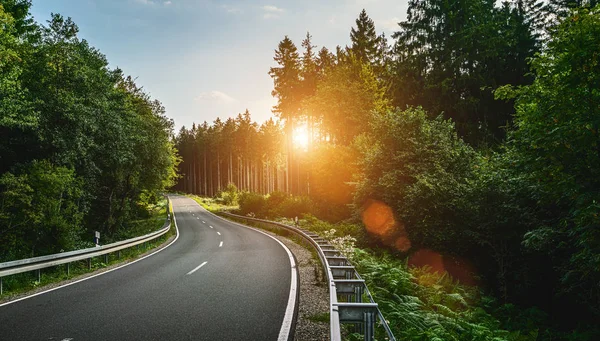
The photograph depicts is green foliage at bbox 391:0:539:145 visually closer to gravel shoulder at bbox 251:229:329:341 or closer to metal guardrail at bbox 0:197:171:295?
gravel shoulder at bbox 251:229:329:341

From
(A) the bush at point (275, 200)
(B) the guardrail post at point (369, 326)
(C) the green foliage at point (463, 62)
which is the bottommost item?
(A) the bush at point (275, 200)

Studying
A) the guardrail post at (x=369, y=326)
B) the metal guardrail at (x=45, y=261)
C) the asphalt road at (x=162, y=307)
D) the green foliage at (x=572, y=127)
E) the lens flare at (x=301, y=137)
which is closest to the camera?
the guardrail post at (x=369, y=326)

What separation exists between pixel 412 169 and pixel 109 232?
80.3 ft

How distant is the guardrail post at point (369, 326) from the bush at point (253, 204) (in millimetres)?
33508

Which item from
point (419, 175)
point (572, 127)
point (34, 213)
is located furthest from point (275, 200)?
point (572, 127)

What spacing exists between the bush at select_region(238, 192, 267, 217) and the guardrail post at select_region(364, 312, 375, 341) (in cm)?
3351

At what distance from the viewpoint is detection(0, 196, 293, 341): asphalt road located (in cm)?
523

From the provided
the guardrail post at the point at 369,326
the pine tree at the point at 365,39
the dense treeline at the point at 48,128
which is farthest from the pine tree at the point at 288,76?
the guardrail post at the point at 369,326

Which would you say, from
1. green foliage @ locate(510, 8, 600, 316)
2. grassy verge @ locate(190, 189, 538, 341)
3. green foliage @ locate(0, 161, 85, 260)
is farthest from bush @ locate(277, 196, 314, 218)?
green foliage @ locate(510, 8, 600, 316)

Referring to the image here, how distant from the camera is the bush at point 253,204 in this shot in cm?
3790

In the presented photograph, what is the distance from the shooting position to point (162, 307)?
21.8 feet

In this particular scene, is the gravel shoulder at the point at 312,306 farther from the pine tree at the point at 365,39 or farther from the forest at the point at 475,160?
the pine tree at the point at 365,39

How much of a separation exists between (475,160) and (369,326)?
47.2 ft

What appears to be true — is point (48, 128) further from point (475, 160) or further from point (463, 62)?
point (463, 62)
